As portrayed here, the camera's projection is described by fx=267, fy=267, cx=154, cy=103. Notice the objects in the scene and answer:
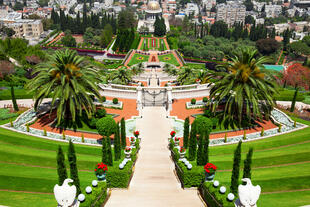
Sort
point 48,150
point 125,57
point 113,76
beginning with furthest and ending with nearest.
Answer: point 125,57
point 113,76
point 48,150

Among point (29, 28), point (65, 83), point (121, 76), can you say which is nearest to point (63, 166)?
point (65, 83)

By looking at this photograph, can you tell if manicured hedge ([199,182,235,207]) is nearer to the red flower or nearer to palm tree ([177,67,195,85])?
the red flower

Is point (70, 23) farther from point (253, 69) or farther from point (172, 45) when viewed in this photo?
point (253, 69)

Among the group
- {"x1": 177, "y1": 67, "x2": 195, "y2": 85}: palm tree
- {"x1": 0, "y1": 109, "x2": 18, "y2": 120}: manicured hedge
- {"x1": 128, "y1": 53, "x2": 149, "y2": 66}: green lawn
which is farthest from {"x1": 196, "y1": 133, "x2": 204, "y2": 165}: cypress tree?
{"x1": 128, "y1": 53, "x2": 149, "y2": 66}: green lawn

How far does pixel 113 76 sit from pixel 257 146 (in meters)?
36.5

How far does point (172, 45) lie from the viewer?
126 m

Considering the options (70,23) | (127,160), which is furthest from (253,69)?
(70,23)

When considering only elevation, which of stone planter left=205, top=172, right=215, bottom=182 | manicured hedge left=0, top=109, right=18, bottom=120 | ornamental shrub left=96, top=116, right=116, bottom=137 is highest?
ornamental shrub left=96, top=116, right=116, bottom=137

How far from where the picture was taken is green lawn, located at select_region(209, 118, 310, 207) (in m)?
22.7

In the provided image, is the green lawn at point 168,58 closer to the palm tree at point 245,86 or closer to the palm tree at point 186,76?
the palm tree at point 186,76

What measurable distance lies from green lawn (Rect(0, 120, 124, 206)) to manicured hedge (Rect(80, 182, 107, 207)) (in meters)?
2.33

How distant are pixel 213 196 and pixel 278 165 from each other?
1092 centimetres

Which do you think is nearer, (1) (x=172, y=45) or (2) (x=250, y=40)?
(1) (x=172, y=45)

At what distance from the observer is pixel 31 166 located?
2869cm
